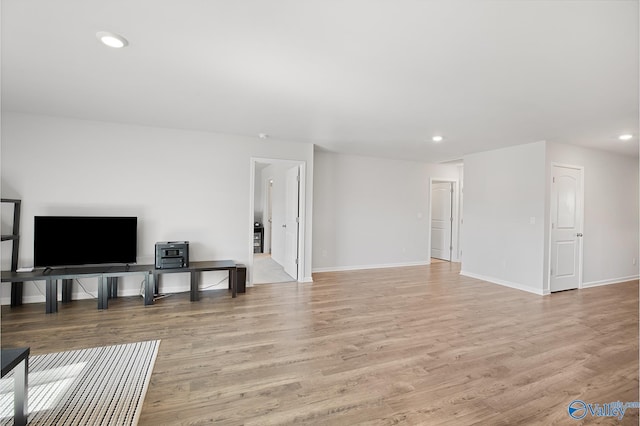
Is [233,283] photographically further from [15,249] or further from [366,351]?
[15,249]

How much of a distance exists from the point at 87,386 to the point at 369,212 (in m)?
5.47

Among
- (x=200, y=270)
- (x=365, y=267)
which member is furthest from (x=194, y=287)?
(x=365, y=267)

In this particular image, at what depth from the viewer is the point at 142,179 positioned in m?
4.47

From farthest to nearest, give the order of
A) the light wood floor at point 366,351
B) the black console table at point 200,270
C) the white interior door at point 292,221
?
1. the white interior door at point 292,221
2. the black console table at point 200,270
3. the light wood floor at point 366,351

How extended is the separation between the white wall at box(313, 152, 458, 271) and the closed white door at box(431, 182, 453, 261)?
66 cm

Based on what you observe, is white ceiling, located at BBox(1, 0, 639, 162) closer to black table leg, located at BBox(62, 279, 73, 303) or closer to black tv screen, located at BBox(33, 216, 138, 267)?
black tv screen, located at BBox(33, 216, 138, 267)

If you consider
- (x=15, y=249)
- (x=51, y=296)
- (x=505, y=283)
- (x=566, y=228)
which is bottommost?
(x=505, y=283)

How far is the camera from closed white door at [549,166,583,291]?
5039 millimetres

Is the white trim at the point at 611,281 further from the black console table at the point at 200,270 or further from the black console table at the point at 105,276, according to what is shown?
the black console table at the point at 105,276

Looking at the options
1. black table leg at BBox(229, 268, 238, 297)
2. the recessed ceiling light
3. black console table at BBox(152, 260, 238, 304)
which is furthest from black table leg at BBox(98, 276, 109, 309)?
the recessed ceiling light

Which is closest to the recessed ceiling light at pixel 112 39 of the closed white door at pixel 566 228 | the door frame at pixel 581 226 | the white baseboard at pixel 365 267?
the white baseboard at pixel 365 267

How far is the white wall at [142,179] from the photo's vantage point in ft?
13.0

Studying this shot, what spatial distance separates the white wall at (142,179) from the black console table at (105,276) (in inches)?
9.2

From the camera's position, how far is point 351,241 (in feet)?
21.7
